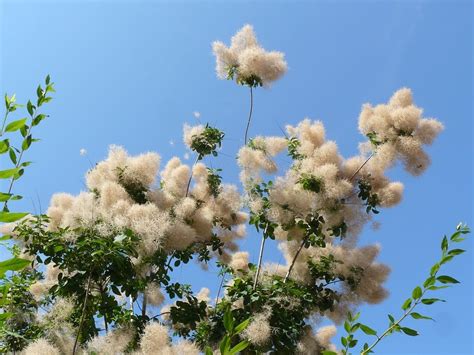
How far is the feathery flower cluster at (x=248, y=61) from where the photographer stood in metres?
5.30

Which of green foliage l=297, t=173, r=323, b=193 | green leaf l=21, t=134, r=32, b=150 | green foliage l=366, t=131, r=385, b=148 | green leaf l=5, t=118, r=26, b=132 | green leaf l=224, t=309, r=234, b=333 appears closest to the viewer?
green leaf l=224, t=309, r=234, b=333

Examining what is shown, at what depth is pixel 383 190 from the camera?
15.3 feet

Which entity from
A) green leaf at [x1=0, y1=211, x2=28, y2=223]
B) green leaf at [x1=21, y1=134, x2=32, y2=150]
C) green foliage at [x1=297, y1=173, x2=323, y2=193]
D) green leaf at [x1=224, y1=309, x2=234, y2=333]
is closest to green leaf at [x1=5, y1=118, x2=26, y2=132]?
green leaf at [x1=0, y1=211, x2=28, y2=223]

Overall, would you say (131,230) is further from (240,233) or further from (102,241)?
(240,233)

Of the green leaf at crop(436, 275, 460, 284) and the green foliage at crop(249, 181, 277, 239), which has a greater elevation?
the green foliage at crop(249, 181, 277, 239)

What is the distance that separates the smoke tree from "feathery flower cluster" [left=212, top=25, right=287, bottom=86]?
15mm

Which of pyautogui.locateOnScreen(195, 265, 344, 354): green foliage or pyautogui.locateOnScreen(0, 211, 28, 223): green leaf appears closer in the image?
pyautogui.locateOnScreen(0, 211, 28, 223): green leaf

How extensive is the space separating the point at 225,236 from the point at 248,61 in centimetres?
191

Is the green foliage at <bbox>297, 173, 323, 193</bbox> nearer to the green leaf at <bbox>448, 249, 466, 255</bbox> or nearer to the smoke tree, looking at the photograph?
the smoke tree

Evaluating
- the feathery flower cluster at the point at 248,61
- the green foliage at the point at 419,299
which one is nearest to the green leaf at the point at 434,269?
the green foliage at the point at 419,299

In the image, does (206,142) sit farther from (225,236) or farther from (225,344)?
(225,344)

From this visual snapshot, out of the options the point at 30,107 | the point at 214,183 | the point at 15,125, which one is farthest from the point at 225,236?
the point at 15,125

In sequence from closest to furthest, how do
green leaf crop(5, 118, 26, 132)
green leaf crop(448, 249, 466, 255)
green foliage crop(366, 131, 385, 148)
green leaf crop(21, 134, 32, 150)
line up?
green leaf crop(5, 118, 26, 132)
green leaf crop(448, 249, 466, 255)
green leaf crop(21, 134, 32, 150)
green foliage crop(366, 131, 385, 148)

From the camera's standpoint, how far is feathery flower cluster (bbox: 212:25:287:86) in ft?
17.4
